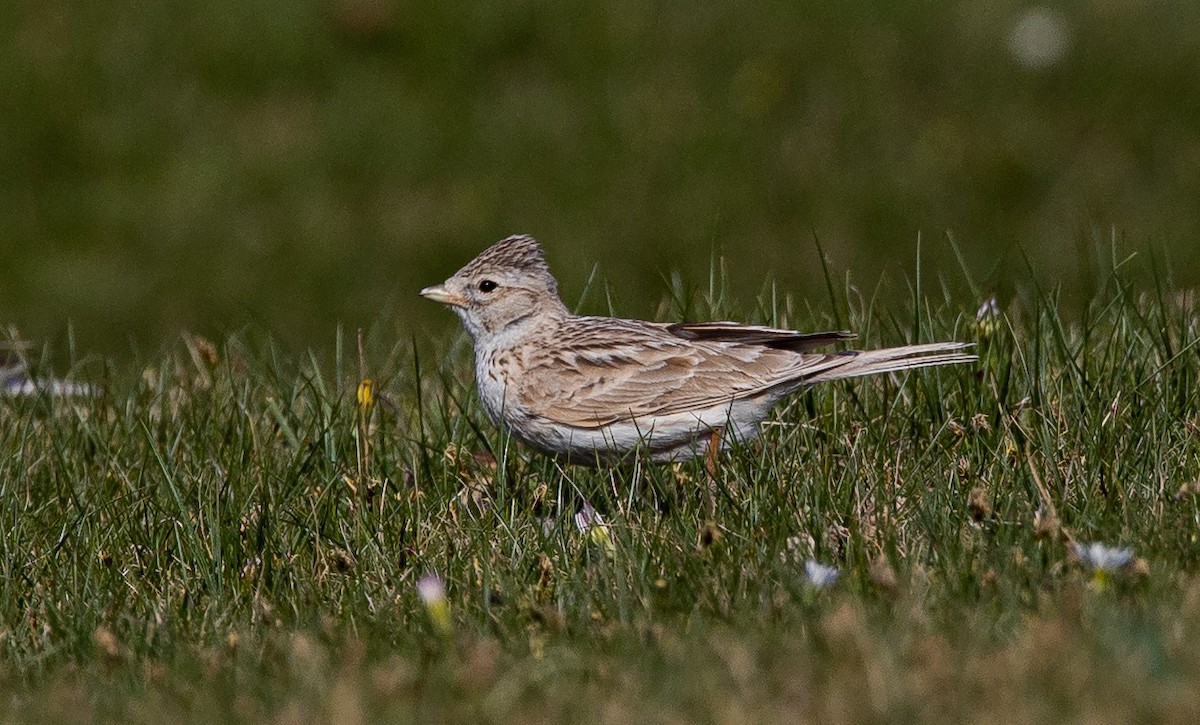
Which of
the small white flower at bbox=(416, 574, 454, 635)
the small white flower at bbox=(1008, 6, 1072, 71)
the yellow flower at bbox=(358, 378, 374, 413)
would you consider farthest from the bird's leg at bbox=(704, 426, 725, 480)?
the small white flower at bbox=(1008, 6, 1072, 71)

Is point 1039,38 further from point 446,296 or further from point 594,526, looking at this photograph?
point 594,526

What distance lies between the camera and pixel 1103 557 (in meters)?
4.09

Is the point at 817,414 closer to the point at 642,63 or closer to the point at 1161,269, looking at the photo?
the point at 1161,269

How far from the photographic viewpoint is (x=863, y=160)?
14211 millimetres

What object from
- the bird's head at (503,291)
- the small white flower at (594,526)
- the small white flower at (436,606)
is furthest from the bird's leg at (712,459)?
the small white flower at (436,606)

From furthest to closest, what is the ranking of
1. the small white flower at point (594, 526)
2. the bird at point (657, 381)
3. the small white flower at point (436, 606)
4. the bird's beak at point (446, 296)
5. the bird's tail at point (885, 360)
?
the bird's beak at point (446, 296) → the bird at point (657, 381) → the bird's tail at point (885, 360) → the small white flower at point (594, 526) → the small white flower at point (436, 606)

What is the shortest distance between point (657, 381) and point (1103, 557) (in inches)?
93.7

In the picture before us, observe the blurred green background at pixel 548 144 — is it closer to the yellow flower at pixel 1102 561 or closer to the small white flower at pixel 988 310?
the small white flower at pixel 988 310

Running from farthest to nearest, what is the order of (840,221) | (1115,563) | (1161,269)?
(840,221), (1161,269), (1115,563)

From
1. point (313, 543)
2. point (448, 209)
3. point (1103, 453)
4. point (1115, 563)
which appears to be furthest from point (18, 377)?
point (448, 209)

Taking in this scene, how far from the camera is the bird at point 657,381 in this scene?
19.9ft

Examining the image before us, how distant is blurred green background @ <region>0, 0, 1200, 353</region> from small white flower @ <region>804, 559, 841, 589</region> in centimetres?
912

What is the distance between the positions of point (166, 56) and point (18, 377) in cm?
789

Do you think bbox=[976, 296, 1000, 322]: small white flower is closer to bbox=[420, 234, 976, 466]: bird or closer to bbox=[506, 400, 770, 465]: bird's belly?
bbox=[420, 234, 976, 466]: bird
